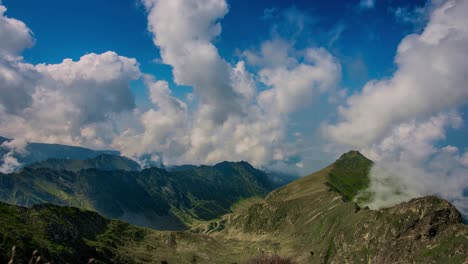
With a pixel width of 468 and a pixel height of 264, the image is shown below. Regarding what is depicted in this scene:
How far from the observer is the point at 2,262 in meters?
177

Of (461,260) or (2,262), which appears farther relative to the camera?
(461,260)

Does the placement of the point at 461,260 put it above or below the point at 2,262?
below

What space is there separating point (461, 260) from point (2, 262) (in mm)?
242751

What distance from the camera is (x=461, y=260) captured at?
194750 millimetres
